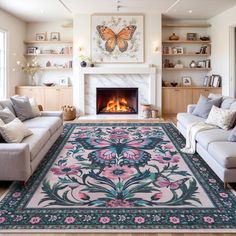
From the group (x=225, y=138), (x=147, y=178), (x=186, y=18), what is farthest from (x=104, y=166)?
(x=186, y=18)

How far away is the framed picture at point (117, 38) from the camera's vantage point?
796cm

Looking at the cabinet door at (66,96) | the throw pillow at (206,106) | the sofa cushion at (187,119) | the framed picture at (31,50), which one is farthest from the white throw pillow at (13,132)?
the framed picture at (31,50)

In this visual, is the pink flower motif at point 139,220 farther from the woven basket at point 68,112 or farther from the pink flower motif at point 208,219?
the woven basket at point 68,112

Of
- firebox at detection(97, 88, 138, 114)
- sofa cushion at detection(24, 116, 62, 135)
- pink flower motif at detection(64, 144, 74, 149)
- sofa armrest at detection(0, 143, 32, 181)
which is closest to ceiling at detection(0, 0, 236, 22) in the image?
firebox at detection(97, 88, 138, 114)

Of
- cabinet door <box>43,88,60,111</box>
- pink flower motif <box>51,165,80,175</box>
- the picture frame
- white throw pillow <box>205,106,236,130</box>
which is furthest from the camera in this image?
the picture frame

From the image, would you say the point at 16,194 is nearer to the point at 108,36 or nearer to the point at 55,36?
the point at 108,36

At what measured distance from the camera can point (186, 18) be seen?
8359mm

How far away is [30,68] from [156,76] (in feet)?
12.3

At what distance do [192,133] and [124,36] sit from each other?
4354mm

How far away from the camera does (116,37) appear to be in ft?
26.5

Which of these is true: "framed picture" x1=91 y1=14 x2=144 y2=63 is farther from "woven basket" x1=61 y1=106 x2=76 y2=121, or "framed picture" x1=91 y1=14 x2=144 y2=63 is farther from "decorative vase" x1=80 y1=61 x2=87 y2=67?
"woven basket" x1=61 y1=106 x2=76 y2=121

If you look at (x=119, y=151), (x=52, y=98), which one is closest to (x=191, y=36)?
(x=52, y=98)

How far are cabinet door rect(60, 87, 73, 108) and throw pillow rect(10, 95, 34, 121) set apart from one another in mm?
2924

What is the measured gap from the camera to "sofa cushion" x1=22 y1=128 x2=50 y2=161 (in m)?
3.63
